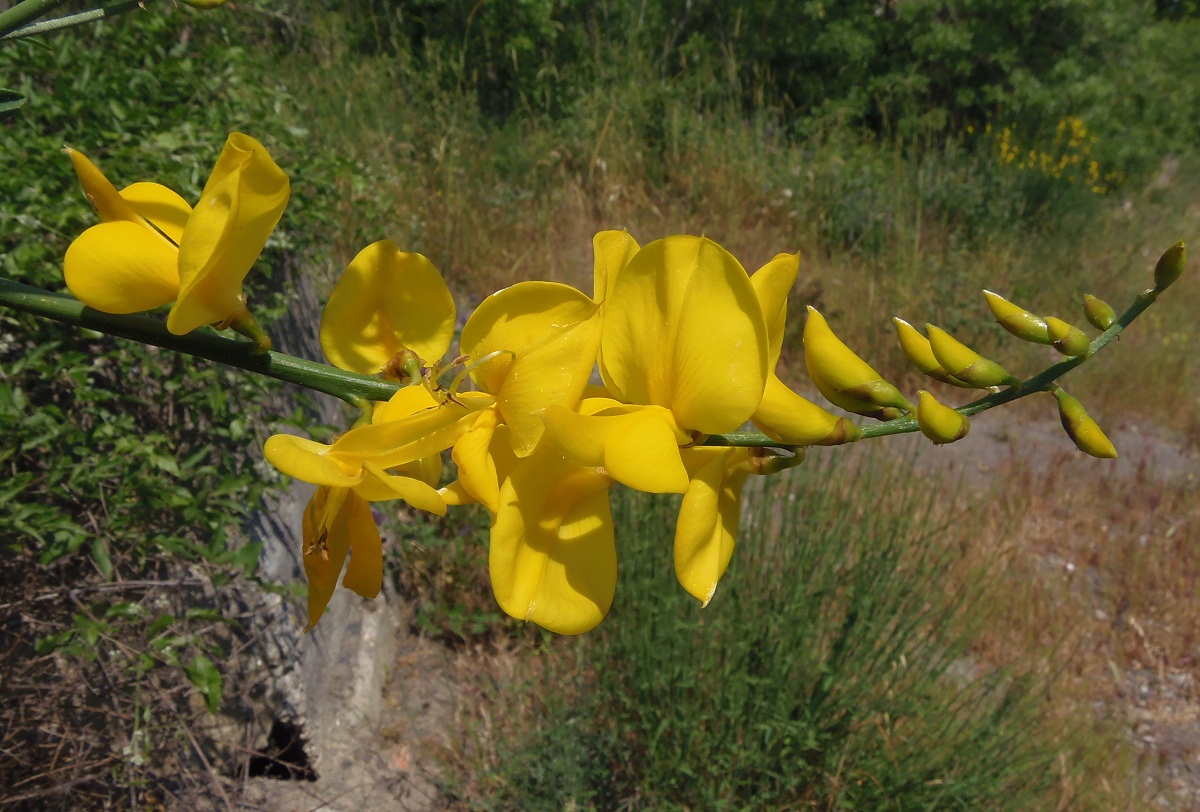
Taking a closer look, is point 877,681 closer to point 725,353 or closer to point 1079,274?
point 725,353

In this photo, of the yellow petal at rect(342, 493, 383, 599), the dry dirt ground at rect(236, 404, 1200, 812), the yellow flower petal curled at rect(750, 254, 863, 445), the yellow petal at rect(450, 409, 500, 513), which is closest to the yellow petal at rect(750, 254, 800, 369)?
the yellow flower petal curled at rect(750, 254, 863, 445)

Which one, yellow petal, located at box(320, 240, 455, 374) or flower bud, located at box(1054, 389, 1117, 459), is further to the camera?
yellow petal, located at box(320, 240, 455, 374)

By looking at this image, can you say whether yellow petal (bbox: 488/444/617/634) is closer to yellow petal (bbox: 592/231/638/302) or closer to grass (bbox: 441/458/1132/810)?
yellow petal (bbox: 592/231/638/302)

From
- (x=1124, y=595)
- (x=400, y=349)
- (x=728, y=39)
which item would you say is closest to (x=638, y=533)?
(x=400, y=349)

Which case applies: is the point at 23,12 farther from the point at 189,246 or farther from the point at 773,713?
the point at 773,713

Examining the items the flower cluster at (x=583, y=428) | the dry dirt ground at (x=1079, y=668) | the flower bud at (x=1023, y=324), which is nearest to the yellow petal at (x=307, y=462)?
the flower cluster at (x=583, y=428)

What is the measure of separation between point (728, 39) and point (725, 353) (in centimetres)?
645

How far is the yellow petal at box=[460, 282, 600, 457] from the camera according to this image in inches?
22.1

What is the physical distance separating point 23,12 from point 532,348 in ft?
1.18

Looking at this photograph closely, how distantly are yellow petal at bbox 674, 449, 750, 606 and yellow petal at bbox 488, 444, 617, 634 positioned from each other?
6 cm

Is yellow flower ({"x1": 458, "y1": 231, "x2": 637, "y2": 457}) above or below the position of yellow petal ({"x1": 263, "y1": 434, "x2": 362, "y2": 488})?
above

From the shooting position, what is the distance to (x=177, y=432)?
169 centimetres

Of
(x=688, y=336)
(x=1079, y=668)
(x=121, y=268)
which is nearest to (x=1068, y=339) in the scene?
(x=688, y=336)

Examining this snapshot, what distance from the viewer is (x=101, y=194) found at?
0.54 meters
